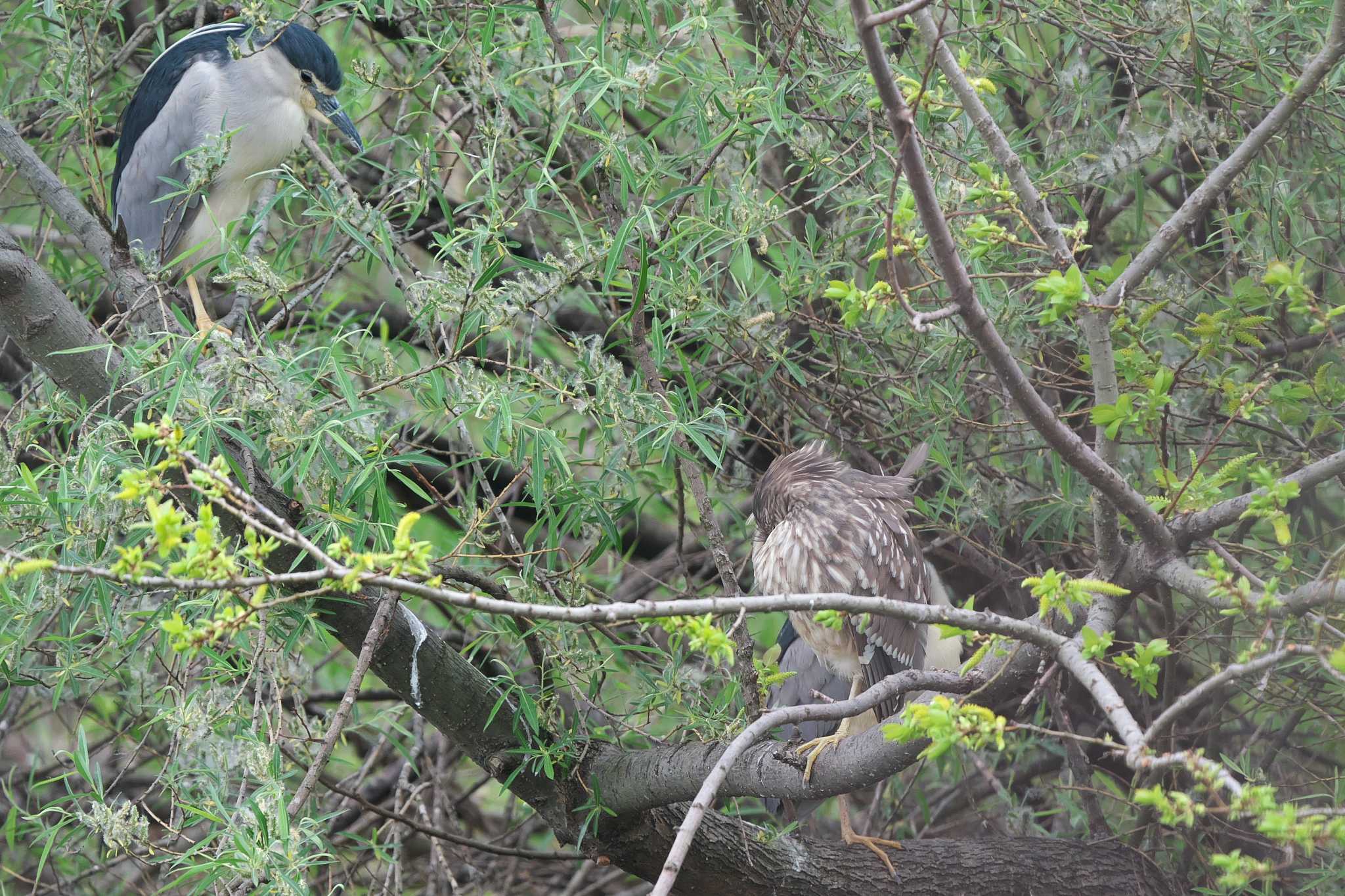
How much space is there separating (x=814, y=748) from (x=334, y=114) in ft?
7.15

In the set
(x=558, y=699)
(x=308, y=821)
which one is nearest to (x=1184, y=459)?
(x=558, y=699)

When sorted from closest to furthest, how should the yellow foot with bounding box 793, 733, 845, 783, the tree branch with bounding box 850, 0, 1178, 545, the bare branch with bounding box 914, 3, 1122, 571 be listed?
the tree branch with bounding box 850, 0, 1178, 545
the bare branch with bounding box 914, 3, 1122, 571
the yellow foot with bounding box 793, 733, 845, 783

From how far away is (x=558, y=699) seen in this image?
2846mm

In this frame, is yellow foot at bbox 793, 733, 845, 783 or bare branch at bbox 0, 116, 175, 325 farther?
bare branch at bbox 0, 116, 175, 325

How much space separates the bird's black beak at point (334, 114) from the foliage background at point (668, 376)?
95 mm

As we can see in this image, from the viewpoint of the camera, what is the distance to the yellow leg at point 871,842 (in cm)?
302

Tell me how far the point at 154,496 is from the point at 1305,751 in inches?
112

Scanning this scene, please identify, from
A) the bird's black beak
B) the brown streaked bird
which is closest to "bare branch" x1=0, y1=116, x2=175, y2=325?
the bird's black beak

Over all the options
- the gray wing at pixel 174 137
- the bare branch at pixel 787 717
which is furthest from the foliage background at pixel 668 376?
the bare branch at pixel 787 717

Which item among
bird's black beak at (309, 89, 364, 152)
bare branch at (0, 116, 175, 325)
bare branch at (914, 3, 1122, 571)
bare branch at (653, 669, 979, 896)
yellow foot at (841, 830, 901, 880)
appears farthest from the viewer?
bird's black beak at (309, 89, 364, 152)

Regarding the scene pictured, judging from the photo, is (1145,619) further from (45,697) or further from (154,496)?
(45,697)

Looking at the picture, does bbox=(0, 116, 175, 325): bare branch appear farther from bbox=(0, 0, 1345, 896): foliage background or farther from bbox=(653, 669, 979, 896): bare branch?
bbox=(653, 669, 979, 896): bare branch

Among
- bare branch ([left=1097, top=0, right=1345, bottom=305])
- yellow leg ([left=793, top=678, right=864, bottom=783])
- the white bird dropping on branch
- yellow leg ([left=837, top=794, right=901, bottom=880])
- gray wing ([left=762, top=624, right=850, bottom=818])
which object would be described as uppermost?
bare branch ([left=1097, top=0, right=1345, bottom=305])

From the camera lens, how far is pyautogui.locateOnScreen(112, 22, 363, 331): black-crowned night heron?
333 centimetres
